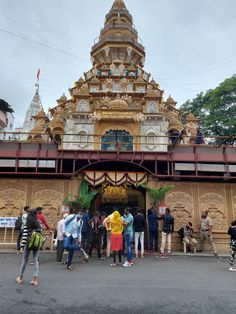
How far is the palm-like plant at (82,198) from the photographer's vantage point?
12938mm

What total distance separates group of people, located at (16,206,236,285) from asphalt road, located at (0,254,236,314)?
0.54 meters

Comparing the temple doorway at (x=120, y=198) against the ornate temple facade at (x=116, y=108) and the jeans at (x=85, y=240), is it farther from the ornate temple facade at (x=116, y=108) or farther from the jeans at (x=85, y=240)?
the jeans at (x=85, y=240)

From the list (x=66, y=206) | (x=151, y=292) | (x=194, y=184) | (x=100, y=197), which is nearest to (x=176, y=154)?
(x=194, y=184)

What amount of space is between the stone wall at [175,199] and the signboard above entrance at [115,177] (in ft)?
2.57

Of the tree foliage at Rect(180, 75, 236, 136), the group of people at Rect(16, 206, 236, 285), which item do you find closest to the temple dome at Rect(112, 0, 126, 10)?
the tree foliage at Rect(180, 75, 236, 136)

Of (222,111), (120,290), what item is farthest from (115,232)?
(222,111)

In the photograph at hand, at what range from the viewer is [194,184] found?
14.5 meters

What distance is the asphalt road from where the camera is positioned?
4934 mm

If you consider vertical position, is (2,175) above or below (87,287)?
above

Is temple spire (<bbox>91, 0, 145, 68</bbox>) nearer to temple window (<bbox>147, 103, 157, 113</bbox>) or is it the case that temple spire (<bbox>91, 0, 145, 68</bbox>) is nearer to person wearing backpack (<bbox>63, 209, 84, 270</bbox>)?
temple window (<bbox>147, 103, 157, 113</bbox>)

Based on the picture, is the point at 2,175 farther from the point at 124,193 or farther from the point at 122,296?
the point at 122,296

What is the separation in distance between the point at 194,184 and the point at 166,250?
156 inches

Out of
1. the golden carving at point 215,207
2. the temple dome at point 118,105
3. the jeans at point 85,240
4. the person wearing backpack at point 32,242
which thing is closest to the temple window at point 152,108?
the temple dome at point 118,105

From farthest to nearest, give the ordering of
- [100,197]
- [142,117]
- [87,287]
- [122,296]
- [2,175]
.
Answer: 1. [142,117]
2. [100,197]
3. [2,175]
4. [87,287]
5. [122,296]
